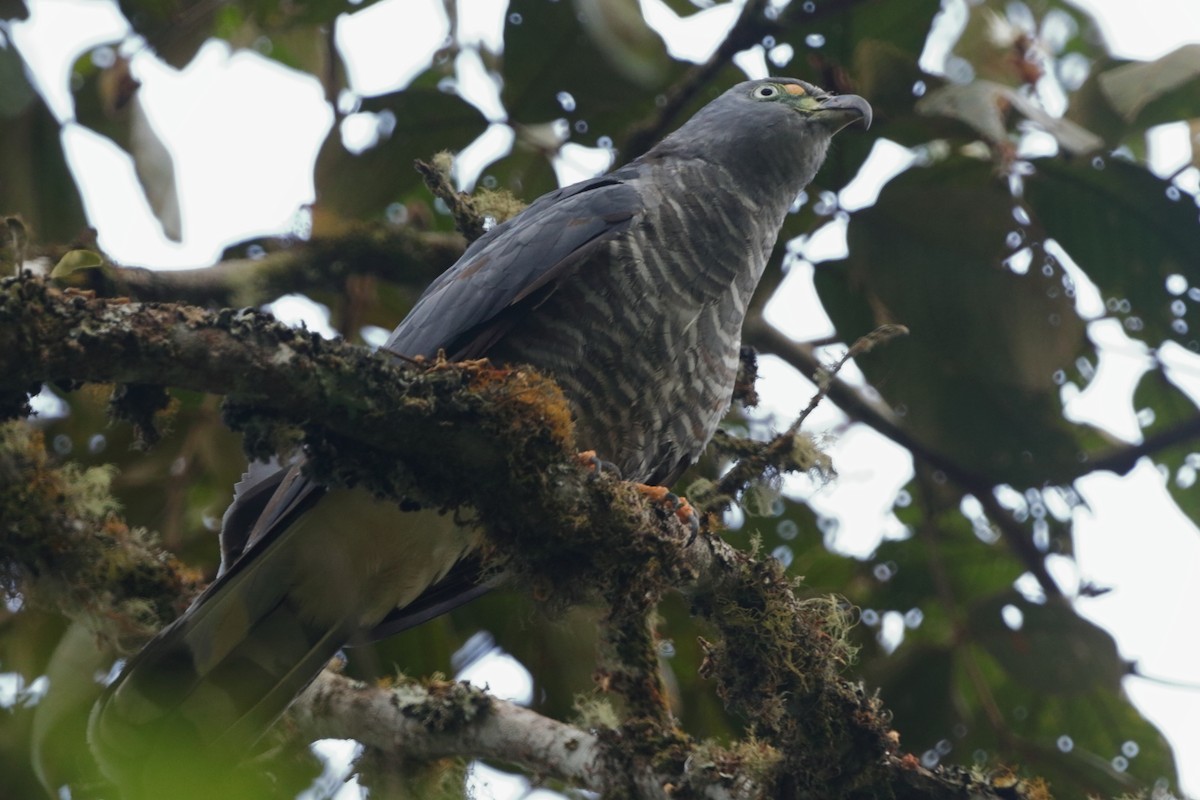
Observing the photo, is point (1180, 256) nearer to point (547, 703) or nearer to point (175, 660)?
point (547, 703)

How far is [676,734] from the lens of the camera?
2963 millimetres

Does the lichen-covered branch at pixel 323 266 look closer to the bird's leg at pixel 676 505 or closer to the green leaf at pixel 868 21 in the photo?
the green leaf at pixel 868 21

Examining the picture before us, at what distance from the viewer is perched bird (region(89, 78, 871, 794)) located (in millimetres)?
2855

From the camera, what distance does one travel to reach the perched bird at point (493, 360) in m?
2.86

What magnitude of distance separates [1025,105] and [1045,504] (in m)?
1.55

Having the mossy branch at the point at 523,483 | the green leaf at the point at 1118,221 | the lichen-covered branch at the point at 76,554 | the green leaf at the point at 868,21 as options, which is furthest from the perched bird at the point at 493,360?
the green leaf at the point at 1118,221

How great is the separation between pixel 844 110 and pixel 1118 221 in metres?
1.03

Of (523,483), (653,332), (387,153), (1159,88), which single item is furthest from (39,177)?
(1159,88)

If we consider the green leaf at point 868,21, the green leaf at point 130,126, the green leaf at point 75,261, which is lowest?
the green leaf at point 75,261

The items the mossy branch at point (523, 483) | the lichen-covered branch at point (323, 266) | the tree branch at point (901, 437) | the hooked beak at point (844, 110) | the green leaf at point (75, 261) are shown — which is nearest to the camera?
the mossy branch at point (523, 483)

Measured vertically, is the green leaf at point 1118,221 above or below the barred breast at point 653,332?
above

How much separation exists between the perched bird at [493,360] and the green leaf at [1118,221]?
1190 mm

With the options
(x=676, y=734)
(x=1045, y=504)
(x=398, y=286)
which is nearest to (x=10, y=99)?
(x=398, y=286)

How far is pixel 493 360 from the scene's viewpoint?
3102mm
